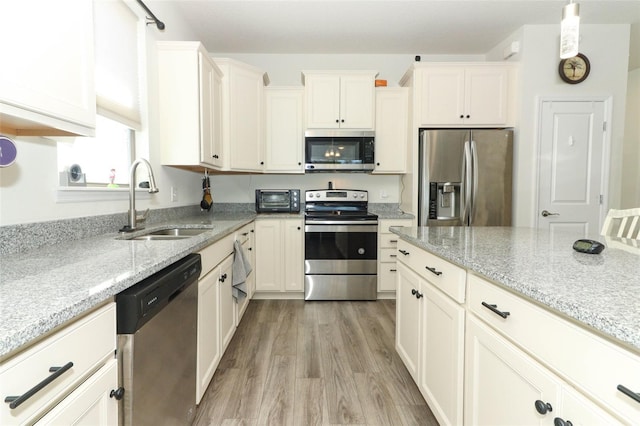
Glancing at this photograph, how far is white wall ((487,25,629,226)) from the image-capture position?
312 cm

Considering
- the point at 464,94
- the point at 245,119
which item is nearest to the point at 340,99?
the point at 245,119

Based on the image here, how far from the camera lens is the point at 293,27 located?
10.1 ft

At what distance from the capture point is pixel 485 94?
320 cm

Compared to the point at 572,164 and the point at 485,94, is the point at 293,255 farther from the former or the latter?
the point at 572,164

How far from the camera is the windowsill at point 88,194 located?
144cm

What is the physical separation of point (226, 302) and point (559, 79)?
146 inches

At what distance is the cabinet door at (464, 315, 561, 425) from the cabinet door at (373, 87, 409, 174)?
253 cm

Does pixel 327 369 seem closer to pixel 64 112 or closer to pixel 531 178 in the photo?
pixel 64 112

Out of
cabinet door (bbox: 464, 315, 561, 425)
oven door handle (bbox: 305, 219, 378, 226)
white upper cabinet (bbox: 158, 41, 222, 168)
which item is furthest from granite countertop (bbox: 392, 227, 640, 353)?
white upper cabinet (bbox: 158, 41, 222, 168)

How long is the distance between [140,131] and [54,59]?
131cm

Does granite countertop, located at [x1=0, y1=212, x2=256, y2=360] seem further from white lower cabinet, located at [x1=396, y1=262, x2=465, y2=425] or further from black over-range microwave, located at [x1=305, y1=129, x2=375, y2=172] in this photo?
black over-range microwave, located at [x1=305, y1=129, x2=375, y2=172]

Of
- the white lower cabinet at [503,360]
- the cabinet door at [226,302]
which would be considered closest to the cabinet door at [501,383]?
the white lower cabinet at [503,360]

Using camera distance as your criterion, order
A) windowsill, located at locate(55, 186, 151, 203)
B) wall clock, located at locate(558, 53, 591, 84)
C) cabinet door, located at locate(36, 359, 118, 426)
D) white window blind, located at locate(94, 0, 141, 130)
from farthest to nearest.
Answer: wall clock, located at locate(558, 53, 591, 84), white window blind, located at locate(94, 0, 141, 130), windowsill, located at locate(55, 186, 151, 203), cabinet door, located at locate(36, 359, 118, 426)

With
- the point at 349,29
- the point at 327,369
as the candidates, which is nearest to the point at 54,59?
the point at 327,369
